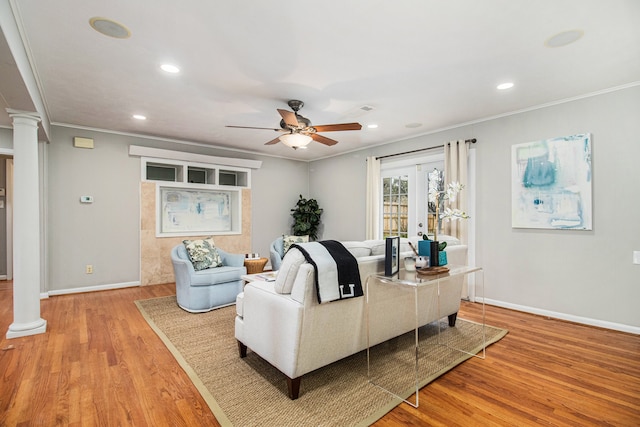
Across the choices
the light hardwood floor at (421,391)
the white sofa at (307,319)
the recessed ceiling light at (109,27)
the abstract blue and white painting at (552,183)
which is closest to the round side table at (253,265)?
the light hardwood floor at (421,391)

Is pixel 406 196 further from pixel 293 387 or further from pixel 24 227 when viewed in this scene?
pixel 24 227

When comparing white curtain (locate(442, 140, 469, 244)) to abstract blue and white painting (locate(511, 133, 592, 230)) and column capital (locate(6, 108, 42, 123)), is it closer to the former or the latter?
abstract blue and white painting (locate(511, 133, 592, 230))

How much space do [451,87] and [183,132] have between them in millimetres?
4218

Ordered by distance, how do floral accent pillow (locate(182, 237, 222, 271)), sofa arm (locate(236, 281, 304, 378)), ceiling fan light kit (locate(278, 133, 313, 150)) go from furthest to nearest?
floral accent pillow (locate(182, 237, 222, 271)) < ceiling fan light kit (locate(278, 133, 313, 150)) < sofa arm (locate(236, 281, 304, 378))

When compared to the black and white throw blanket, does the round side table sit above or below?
below

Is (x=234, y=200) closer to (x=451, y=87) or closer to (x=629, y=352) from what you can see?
(x=451, y=87)

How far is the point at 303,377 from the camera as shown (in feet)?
8.07

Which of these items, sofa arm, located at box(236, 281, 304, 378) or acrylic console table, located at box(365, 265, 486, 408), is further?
acrylic console table, located at box(365, 265, 486, 408)

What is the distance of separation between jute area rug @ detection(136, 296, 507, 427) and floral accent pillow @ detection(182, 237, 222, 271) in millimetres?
925

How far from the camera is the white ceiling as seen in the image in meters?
2.15

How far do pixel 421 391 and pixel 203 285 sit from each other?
114 inches

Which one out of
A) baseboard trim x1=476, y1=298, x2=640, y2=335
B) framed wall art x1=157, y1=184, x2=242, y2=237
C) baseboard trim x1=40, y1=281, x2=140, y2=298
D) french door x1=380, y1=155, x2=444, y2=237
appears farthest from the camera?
framed wall art x1=157, y1=184, x2=242, y2=237

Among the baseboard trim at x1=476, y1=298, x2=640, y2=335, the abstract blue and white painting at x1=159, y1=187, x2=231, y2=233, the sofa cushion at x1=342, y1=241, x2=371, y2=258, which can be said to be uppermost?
the abstract blue and white painting at x1=159, y1=187, x2=231, y2=233

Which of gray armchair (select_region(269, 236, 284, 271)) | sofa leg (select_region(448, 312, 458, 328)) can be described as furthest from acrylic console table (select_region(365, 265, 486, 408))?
gray armchair (select_region(269, 236, 284, 271))
